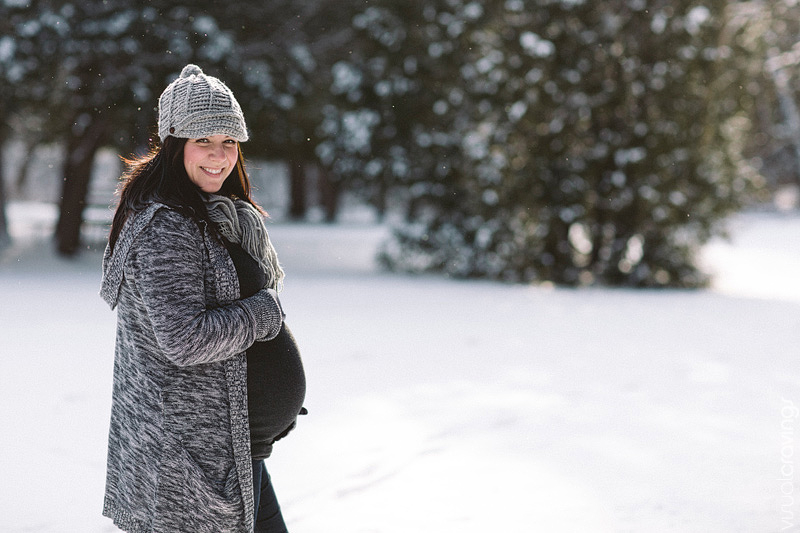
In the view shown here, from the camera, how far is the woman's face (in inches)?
79.3

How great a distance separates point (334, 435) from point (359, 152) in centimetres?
866

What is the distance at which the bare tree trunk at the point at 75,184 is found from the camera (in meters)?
13.1

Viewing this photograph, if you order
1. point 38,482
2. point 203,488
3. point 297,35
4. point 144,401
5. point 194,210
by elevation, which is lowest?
point 38,482

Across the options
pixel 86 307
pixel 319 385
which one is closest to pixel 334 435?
pixel 319 385

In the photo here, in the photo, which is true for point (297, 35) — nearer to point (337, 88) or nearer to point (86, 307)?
point (337, 88)

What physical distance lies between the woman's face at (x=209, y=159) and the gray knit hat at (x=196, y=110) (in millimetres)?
35

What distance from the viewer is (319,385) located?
18.1 feet

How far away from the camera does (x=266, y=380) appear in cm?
206

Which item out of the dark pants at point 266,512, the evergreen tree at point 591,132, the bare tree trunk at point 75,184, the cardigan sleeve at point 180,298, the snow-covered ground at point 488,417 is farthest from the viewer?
the bare tree trunk at point 75,184

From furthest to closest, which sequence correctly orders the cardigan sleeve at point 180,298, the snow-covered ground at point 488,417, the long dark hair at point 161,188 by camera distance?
the snow-covered ground at point 488,417 → the long dark hair at point 161,188 → the cardigan sleeve at point 180,298

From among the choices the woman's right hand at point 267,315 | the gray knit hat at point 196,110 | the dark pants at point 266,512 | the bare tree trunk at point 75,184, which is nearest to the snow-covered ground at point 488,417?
the dark pants at point 266,512

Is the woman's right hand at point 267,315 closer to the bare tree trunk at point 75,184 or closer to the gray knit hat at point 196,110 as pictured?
the gray knit hat at point 196,110

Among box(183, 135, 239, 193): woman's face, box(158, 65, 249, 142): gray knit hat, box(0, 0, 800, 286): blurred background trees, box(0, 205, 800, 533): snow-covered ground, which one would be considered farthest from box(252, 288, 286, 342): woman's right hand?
box(0, 0, 800, 286): blurred background trees

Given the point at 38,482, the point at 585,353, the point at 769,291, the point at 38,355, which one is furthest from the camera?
the point at 769,291
